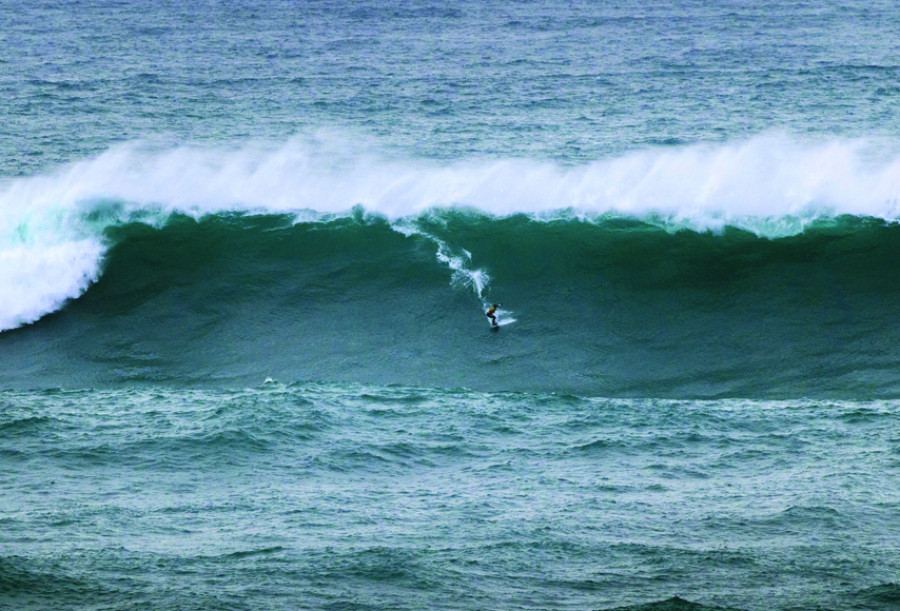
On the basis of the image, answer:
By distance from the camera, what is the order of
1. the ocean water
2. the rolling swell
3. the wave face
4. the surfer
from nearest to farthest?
the ocean water → the rolling swell → the wave face → the surfer

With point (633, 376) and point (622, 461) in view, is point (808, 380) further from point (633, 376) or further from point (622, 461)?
point (622, 461)

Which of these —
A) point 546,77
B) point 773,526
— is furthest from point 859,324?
A: point 546,77

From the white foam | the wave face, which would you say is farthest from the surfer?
the white foam

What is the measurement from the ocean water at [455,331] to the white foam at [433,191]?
0.29 feet

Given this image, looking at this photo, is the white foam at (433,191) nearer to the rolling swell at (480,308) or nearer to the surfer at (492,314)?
the rolling swell at (480,308)

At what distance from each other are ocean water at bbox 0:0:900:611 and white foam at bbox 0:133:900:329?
0.29ft

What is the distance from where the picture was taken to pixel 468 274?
19.6 meters

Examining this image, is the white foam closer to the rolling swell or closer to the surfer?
the rolling swell

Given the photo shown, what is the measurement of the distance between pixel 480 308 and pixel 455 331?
2.62ft

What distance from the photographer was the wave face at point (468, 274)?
55.8 ft

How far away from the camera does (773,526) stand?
10.8 metres

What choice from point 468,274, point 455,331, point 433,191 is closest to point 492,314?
point 455,331

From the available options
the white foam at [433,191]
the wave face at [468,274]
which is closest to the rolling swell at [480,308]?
the wave face at [468,274]

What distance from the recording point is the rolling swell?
16.7 m
